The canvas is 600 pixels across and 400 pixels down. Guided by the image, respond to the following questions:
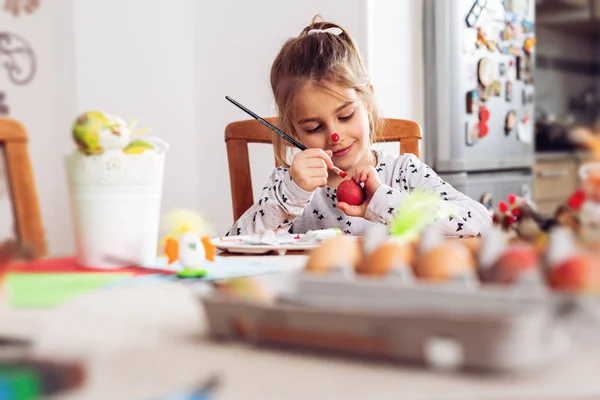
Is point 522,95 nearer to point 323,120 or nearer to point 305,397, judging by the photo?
point 323,120

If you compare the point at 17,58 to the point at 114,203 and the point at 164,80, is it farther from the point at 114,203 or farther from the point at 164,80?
the point at 114,203

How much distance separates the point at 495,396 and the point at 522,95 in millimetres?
2913

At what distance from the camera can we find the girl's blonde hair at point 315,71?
1640 millimetres

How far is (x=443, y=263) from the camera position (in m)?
0.45

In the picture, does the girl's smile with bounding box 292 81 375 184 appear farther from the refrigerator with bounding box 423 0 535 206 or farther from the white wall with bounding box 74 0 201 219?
the white wall with bounding box 74 0 201 219

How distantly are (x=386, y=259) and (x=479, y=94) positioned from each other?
251cm

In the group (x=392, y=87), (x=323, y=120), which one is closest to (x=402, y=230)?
(x=323, y=120)

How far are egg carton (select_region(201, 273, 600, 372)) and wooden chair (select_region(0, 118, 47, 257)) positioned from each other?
34.5 inches

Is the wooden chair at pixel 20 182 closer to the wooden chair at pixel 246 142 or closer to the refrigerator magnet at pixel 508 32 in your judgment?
the wooden chair at pixel 246 142

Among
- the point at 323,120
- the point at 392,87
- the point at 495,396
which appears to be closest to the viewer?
the point at 495,396

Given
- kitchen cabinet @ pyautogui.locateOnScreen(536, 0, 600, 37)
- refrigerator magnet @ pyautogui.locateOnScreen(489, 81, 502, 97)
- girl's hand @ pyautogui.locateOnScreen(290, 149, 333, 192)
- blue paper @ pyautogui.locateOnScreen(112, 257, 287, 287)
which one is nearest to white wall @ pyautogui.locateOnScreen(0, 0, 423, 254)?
refrigerator magnet @ pyautogui.locateOnScreen(489, 81, 502, 97)

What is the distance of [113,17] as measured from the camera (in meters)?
3.14

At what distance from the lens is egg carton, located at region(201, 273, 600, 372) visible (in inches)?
14.4

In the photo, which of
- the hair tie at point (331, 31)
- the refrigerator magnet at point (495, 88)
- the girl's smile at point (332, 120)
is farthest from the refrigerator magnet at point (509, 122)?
the girl's smile at point (332, 120)
